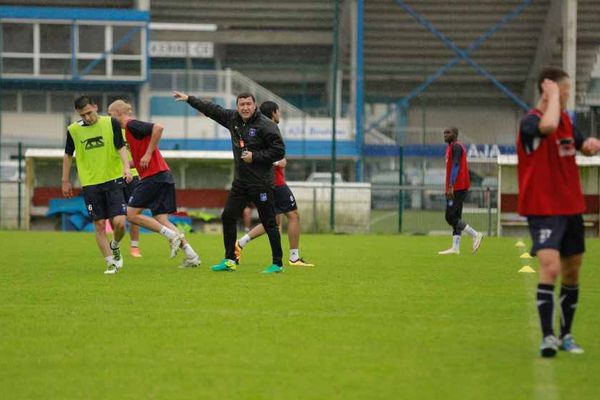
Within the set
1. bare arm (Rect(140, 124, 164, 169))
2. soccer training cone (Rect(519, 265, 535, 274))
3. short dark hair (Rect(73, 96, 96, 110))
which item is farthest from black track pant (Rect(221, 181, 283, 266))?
soccer training cone (Rect(519, 265, 535, 274))

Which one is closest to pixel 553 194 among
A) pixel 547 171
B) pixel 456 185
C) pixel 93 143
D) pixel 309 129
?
pixel 547 171

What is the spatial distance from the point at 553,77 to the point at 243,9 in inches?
1744

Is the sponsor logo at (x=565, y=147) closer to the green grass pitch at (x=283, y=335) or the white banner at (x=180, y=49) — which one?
the green grass pitch at (x=283, y=335)

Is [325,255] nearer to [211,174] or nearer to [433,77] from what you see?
[211,174]

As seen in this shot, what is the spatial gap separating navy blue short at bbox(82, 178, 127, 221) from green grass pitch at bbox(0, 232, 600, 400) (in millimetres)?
665

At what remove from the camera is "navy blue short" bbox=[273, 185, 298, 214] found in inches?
595

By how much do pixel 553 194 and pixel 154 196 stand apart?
7.30 metres

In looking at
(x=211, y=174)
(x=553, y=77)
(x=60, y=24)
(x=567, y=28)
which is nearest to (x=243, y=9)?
(x=60, y=24)

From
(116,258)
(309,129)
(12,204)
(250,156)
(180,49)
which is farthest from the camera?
(180,49)

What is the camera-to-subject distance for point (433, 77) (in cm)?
4675

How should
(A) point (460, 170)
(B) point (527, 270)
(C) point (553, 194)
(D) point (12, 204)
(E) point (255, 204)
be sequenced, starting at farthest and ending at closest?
(D) point (12, 204), (A) point (460, 170), (B) point (527, 270), (E) point (255, 204), (C) point (553, 194)

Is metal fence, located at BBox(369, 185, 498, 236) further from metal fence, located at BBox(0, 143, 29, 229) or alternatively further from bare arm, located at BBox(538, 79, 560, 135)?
bare arm, located at BBox(538, 79, 560, 135)

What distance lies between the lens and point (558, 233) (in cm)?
755

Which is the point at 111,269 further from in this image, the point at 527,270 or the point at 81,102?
the point at 527,270
